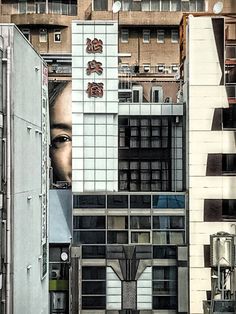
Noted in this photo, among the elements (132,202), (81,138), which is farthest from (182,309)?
(81,138)

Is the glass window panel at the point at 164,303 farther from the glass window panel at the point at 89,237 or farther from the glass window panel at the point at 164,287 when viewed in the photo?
the glass window panel at the point at 89,237

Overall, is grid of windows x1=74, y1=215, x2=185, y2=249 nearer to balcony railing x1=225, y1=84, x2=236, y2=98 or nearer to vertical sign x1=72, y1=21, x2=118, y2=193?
vertical sign x1=72, y1=21, x2=118, y2=193

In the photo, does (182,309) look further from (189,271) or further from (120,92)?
(120,92)

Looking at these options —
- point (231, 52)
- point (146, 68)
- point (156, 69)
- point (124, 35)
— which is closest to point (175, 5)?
point (124, 35)

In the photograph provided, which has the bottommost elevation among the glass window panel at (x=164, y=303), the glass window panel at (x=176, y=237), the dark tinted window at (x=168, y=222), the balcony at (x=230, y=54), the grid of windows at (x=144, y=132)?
the glass window panel at (x=164, y=303)

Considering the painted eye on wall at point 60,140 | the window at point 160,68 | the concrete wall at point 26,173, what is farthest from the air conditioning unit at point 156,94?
the concrete wall at point 26,173

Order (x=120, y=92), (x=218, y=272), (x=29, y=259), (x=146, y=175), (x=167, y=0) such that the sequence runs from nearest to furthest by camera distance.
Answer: (x=29, y=259), (x=218, y=272), (x=146, y=175), (x=120, y=92), (x=167, y=0)
